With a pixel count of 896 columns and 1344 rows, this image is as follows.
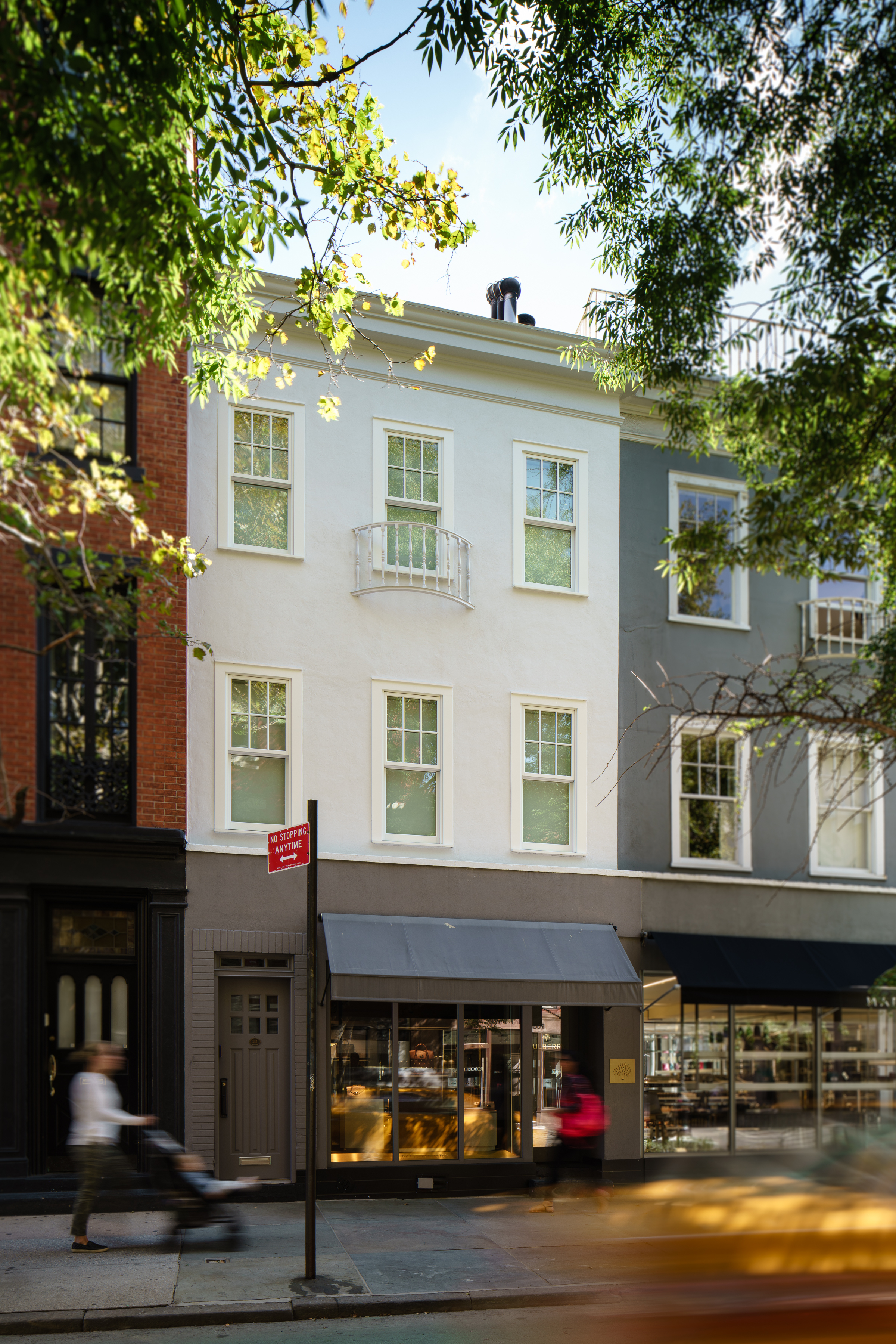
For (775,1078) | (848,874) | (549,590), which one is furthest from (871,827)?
(549,590)

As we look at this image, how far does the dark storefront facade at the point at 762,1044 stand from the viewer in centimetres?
1612

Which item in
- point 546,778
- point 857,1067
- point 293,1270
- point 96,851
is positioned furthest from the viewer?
point 857,1067

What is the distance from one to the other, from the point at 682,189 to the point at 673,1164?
1214cm

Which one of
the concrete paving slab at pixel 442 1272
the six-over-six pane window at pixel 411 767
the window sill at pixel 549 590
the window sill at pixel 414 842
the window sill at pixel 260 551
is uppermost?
the window sill at pixel 260 551

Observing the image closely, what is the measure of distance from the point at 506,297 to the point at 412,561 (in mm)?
5420

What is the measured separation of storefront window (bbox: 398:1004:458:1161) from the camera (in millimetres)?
14789

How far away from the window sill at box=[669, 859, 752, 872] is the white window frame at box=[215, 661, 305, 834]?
5.40 meters

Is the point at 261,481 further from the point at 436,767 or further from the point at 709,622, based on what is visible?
the point at 709,622

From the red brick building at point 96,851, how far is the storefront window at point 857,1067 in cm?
904

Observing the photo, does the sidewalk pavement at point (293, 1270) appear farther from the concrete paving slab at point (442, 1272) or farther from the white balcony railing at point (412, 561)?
the white balcony railing at point (412, 561)

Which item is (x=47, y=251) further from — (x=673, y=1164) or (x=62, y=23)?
(x=673, y=1164)

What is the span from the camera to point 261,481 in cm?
1517

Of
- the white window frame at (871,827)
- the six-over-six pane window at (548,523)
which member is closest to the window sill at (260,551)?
the six-over-six pane window at (548,523)

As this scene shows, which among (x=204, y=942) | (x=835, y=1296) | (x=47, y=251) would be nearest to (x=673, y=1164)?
(x=204, y=942)
